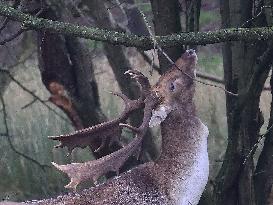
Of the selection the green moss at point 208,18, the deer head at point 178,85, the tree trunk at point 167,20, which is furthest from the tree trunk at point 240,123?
the green moss at point 208,18

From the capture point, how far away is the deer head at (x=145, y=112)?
9.35ft

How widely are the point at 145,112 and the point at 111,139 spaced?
0.83ft

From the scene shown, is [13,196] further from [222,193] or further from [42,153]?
[222,193]

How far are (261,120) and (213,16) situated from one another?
9017mm

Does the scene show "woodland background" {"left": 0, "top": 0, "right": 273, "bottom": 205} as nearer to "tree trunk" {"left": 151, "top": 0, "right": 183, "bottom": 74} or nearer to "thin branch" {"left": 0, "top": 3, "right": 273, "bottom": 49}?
"tree trunk" {"left": 151, "top": 0, "right": 183, "bottom": 74}

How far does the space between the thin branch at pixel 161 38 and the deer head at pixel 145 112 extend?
0.17 metres

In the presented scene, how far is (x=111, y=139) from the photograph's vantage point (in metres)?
3.05

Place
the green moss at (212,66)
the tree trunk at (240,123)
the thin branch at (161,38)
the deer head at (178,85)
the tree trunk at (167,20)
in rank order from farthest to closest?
the green moss at (212,66)
the tree trunk at (167,20)
the tree trunk at (240,123)
the deer head at (178,85)
the thin branch at (161,38)

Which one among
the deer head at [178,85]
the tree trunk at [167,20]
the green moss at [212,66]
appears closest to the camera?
the deer head at [178,85]

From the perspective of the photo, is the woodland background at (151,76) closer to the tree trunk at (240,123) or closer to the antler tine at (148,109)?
the tree trunk at (240,123)

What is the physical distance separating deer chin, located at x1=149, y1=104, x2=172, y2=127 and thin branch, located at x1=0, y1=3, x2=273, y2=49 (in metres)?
0.29

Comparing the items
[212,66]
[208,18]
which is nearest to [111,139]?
[212,66]

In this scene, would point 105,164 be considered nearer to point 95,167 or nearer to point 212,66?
point 95,167

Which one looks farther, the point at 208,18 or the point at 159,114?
the point at 208,18
